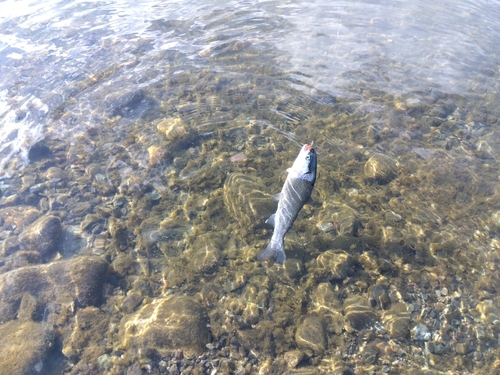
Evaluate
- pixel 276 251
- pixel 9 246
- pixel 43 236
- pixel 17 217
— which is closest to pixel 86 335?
pixel 43 236

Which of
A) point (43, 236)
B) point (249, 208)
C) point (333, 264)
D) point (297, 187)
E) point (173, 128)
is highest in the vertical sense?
point (297, 187)

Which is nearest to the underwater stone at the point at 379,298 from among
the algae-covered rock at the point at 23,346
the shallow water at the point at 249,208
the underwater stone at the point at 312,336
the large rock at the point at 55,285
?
the shallow water at the point at 249,208

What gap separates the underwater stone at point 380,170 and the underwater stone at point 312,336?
338cm

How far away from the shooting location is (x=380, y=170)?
661 cm

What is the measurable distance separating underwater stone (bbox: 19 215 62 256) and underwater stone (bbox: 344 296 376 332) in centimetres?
549

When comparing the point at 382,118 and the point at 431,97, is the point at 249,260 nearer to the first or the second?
the point at 382,118

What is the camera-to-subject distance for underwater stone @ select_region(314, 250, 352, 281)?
509 centimetres

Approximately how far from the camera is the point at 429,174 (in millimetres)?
6820

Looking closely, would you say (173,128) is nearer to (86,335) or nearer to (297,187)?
(86,335)

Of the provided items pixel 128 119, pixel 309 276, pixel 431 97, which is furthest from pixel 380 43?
pixel 309 276

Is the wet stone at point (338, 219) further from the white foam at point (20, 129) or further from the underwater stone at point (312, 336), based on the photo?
the white foam at point (20, 129)

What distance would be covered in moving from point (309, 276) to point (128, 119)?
6.63 metres

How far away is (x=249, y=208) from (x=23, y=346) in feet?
13.3

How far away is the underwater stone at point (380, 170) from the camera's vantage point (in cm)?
660
